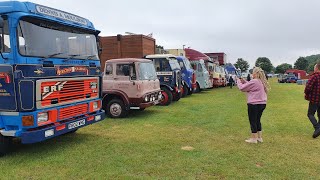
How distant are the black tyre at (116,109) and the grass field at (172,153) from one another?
0.97 meters

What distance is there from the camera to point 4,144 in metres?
6.39

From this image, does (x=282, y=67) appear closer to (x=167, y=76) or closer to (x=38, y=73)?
(x=167, y=76)

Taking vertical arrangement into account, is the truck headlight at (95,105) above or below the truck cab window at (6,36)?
below

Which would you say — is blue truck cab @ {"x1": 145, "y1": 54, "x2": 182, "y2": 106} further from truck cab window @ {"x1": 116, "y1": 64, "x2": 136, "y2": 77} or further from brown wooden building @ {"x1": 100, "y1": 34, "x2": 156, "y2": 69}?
truck cab window @ {"x1": 116, "y1": 64, "x2": 136, "y2": 77}

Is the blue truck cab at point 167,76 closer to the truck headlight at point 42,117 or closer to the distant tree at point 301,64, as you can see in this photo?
the truck headlight at point 42,117

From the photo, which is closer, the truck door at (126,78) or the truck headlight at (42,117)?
Answer: the truck headlight at (42,117)

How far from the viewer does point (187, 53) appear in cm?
2802

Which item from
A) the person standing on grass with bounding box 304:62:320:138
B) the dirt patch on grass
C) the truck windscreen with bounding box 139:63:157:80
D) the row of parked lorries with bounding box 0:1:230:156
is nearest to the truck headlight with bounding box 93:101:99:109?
the row of parked lorries with bounding box 0:1:230:156

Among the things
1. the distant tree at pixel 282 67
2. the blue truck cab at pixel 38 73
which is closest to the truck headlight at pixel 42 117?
the blue truck cab at pixel 38 73

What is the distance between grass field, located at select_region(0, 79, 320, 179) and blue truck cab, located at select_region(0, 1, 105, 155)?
0.60 metres

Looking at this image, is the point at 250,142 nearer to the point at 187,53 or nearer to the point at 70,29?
the point at 70,29

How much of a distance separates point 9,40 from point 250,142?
5513mm

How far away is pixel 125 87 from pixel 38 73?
5.12m

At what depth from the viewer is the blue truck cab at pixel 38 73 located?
5.91m
